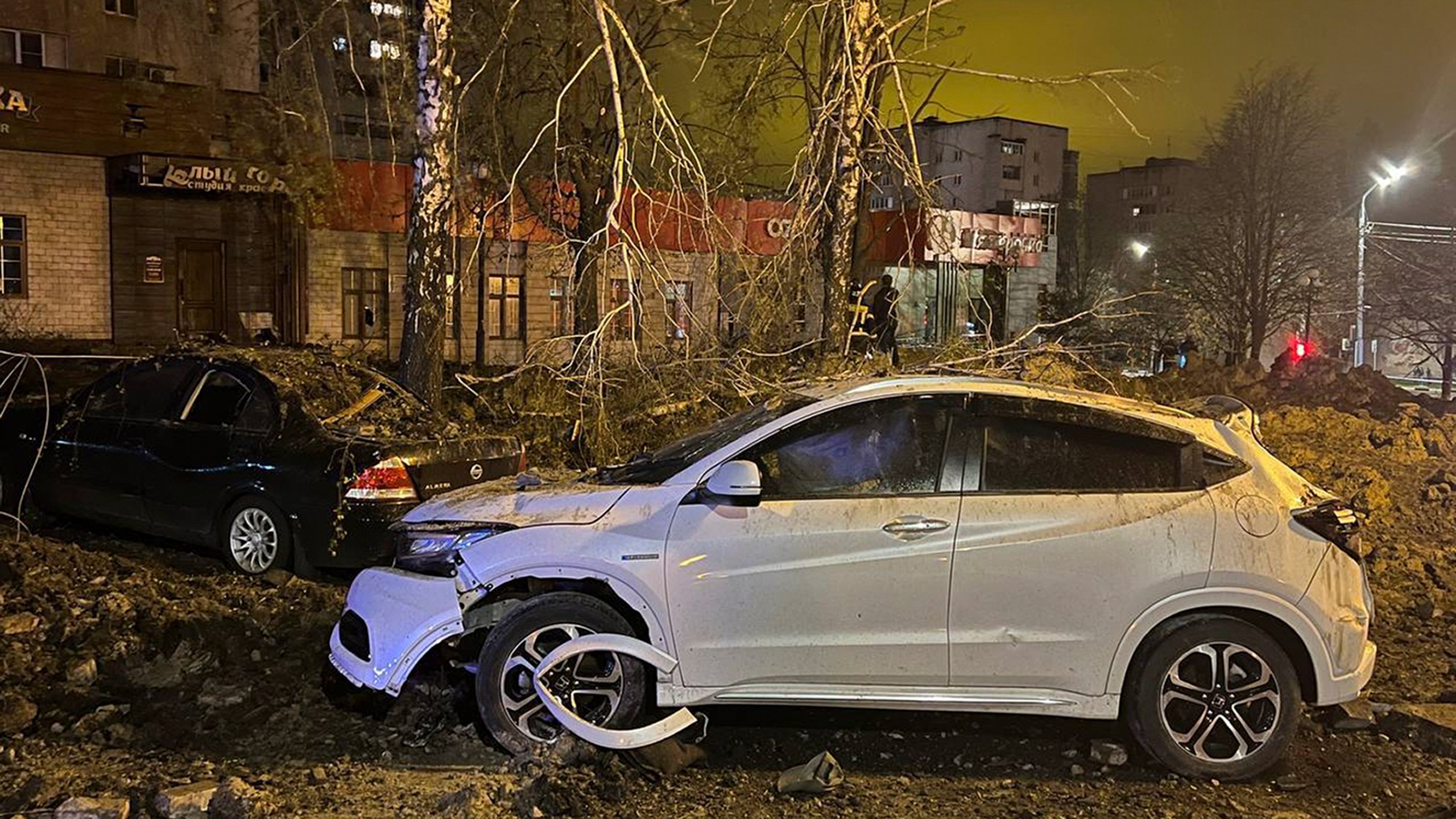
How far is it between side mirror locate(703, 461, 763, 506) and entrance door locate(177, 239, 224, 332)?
23.6m

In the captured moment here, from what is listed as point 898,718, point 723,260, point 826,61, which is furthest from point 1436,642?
point 826,61

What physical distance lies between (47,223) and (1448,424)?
25494 mm

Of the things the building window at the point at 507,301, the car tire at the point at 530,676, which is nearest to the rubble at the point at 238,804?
the car tire at the point at 530,676

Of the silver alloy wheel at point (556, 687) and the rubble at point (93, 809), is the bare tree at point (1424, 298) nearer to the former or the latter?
the silver alloy wheel at point (556, 687)

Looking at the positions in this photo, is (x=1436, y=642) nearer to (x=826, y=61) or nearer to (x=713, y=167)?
(x=826, y=61)

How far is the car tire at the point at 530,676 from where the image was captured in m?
4.93

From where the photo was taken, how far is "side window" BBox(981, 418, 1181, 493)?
5.01m

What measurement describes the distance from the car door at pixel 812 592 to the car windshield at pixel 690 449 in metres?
0.30

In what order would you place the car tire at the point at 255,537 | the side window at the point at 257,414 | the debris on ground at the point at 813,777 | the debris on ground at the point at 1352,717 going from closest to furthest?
the debris on ground at the point at 813,777 < the debris on ground at the point at 1352,717 < the car tire at the point at 255,537 < the side window at the point at 257,414

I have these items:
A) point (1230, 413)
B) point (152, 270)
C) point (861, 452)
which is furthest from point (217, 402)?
point (152, 270)

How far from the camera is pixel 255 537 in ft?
26.1

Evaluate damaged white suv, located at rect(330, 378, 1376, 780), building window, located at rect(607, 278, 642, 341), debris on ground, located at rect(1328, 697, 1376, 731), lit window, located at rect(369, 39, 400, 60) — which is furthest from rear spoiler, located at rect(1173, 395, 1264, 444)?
lit window, located at rect(369, 39, 400, 60)

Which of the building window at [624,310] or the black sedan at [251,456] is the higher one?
the building window at [624,310]

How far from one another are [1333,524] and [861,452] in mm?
2068
